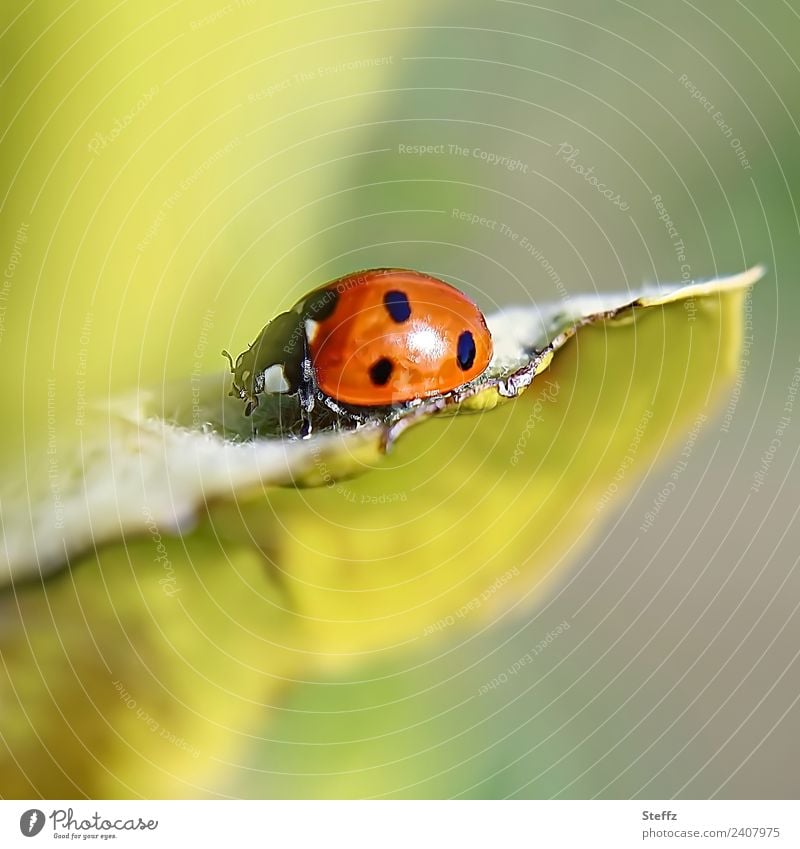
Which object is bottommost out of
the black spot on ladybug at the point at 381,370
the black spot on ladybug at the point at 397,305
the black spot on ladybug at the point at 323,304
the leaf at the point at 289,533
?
the leaf at the point at 289,533

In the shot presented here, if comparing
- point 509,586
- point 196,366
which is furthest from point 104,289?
point 509,586

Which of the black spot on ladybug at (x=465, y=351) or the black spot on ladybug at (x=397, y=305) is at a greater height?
the black spot on ladybug at (x=397, y=305)

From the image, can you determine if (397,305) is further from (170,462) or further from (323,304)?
(170,462)
